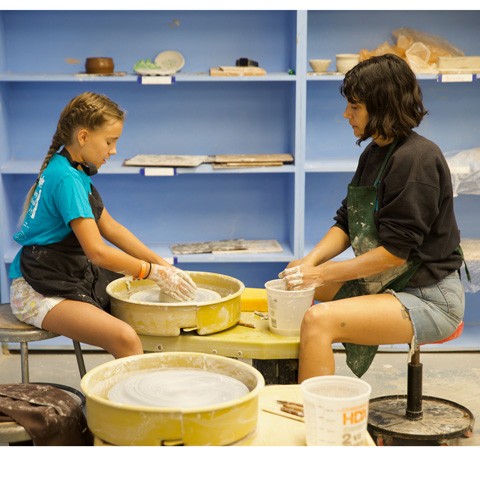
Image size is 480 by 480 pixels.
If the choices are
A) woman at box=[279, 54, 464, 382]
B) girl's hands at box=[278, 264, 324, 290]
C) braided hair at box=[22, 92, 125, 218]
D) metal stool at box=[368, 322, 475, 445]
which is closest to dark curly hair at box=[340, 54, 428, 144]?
woman at box=[279, 54, 464, 382]

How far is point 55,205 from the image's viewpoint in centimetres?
274

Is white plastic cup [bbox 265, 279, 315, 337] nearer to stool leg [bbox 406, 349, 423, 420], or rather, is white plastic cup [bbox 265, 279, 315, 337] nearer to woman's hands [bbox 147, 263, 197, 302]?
woman's hands [bbox 147, 263, 197, 302]

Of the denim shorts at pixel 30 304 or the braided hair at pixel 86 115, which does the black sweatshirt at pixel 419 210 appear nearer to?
the braided hair at pixel 86 115

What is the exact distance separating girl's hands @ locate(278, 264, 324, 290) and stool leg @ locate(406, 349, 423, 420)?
1.67ft

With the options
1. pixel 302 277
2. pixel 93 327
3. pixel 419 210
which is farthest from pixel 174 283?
pixel 419 210

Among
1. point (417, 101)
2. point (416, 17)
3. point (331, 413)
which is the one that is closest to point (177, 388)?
point (331, 413)

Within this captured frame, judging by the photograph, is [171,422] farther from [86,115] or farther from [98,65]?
[98,65]

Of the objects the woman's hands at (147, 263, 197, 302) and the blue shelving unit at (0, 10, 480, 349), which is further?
the blue shelving unit at (0, 10, 480, 349)

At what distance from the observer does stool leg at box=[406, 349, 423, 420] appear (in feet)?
9.80

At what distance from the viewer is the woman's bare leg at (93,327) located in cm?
258

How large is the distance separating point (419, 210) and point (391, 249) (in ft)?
0.52

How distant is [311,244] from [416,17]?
138cm

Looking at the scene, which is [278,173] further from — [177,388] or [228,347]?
[177,388]

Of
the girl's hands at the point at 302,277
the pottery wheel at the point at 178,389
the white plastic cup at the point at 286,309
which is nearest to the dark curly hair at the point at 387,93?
the girl's hands at the point at 302,277
